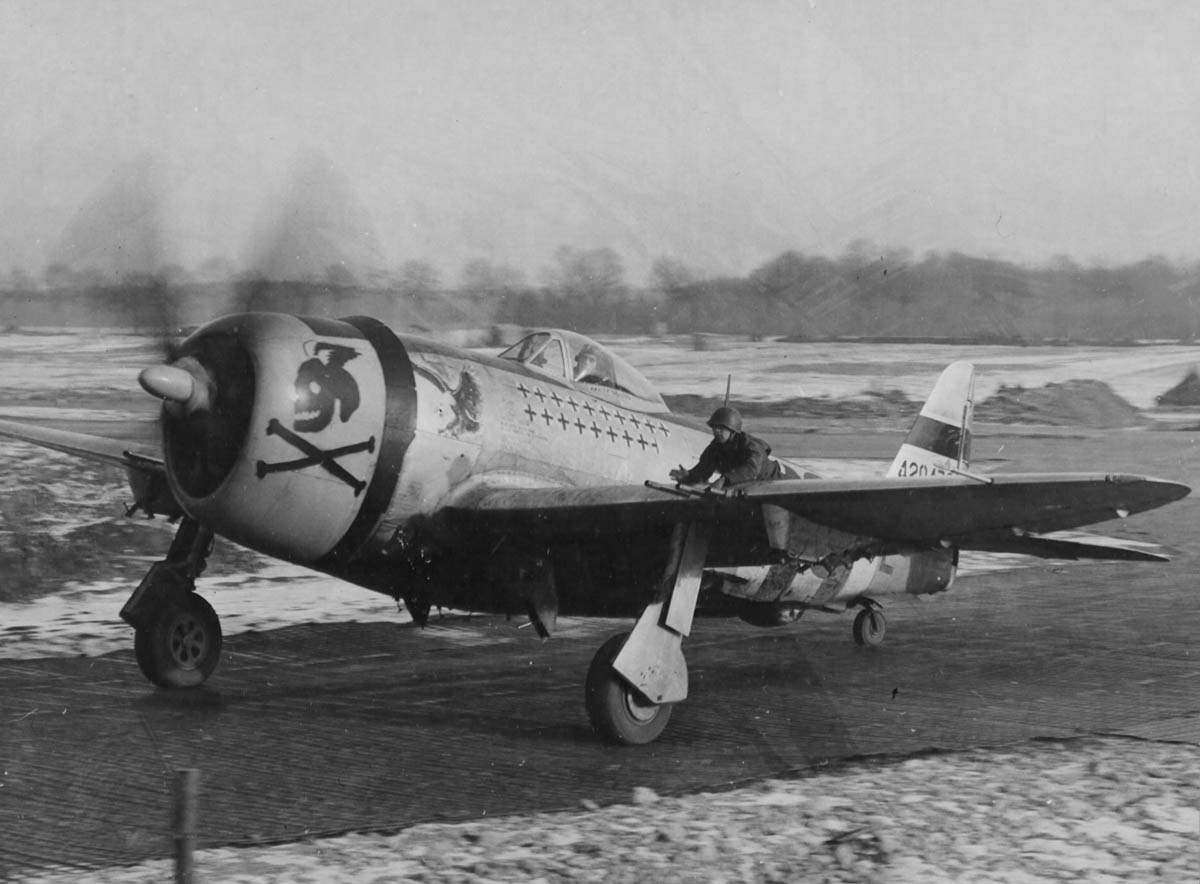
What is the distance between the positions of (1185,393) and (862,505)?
55.8ft

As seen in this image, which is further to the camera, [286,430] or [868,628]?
[868,628]

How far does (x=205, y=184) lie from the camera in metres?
18.9

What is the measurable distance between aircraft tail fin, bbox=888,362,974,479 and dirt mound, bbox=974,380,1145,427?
10.4m

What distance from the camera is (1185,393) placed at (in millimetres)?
21562

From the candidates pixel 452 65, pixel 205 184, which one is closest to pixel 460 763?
pixel 205 184

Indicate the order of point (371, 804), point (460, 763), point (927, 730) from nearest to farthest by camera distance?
1. point (371, 804)
2. point (460, 763)
3. point (927, 730)

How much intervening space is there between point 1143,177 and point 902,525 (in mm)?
18497

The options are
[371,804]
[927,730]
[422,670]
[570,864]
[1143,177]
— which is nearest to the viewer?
[570,864]

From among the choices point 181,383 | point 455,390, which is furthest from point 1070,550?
point 181,383

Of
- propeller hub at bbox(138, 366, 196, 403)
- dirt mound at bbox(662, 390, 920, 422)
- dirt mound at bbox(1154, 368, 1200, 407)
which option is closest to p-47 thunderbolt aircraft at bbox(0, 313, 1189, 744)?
propeller hub at bbox(138, 366, 196, 403)

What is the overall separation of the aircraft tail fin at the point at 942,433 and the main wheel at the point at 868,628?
1.58 meters

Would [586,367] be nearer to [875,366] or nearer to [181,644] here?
[181,644]

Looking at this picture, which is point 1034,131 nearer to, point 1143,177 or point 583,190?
point 1143,177

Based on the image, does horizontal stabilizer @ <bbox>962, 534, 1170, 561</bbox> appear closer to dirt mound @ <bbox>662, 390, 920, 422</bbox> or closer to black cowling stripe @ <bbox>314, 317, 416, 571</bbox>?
black cowling stripe @ <bbox>314, 317, 416, 571</bbox>
